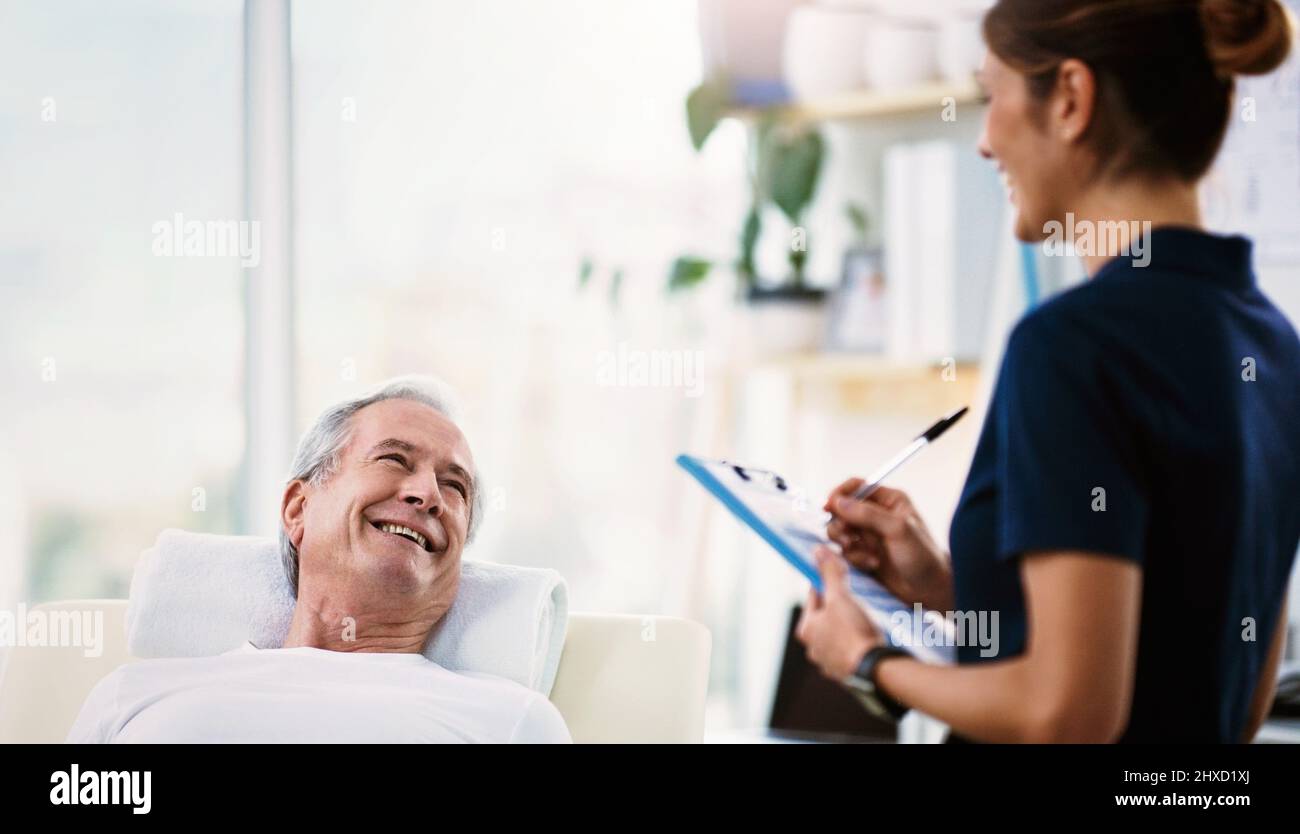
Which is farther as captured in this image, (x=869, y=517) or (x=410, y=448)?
(x=410, y=448)

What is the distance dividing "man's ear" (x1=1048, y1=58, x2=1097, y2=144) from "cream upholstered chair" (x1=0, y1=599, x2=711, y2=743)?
778mm

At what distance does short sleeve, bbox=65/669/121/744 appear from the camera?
4.46 ft

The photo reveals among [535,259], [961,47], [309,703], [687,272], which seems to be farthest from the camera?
[535,259]

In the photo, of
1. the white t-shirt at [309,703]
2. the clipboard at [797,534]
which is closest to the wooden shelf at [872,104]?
the clipboard at [797,534]

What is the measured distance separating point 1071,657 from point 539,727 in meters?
0.65

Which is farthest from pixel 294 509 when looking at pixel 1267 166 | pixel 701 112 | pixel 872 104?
pixel 1267 166

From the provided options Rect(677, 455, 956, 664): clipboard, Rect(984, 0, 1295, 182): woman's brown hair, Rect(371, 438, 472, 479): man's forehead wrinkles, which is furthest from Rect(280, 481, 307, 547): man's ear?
Rect(984, 0, 1295, 182): woman's brown hair

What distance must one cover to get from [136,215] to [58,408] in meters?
0.39

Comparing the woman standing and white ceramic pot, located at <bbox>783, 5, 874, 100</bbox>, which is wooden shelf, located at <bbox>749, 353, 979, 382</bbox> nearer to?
white ceramic pot, located at <bbox>783, 5, 874, 100</bbox>

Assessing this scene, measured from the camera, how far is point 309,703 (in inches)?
51.1

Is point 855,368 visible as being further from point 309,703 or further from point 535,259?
point 309,703

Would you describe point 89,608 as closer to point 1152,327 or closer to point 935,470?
point 1152,327

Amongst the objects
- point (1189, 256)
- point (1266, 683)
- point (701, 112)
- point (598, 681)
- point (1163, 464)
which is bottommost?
point (598, 681)

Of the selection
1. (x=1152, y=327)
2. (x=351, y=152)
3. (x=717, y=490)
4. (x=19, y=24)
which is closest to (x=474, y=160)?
(x=351, y=152)
